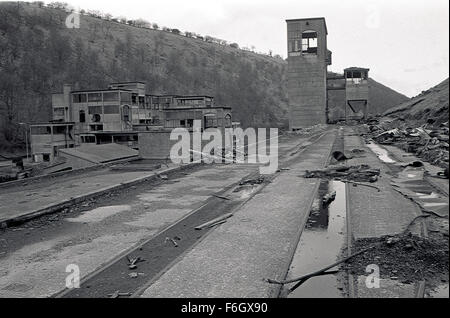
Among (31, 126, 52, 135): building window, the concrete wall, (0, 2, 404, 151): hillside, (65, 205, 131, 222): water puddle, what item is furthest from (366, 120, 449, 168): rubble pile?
(0, 2, 404, 151): hillside

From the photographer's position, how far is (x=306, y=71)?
49906mm

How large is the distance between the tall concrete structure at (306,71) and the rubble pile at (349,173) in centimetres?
3449

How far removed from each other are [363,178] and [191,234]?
7.74 m

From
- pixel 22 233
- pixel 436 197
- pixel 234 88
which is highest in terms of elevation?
pixel 234 88

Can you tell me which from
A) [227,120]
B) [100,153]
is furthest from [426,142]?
[227,120]

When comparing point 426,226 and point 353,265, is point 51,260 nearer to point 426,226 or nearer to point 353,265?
point 353,265

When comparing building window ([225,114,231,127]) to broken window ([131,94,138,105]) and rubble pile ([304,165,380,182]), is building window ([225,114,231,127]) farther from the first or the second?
rubble pile ([304,165,380,182])

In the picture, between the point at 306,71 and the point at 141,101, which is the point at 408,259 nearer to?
the point at 306,71

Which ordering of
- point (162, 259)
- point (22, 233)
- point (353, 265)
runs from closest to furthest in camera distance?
point (353, 265) < point (162, 259) < point (22, 233)

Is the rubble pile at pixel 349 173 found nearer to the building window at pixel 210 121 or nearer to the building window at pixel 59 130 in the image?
the building window at pixel 210 121

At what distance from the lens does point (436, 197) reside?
35.1 feet

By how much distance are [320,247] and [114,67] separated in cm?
9067

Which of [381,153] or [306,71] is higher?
[306,71]
